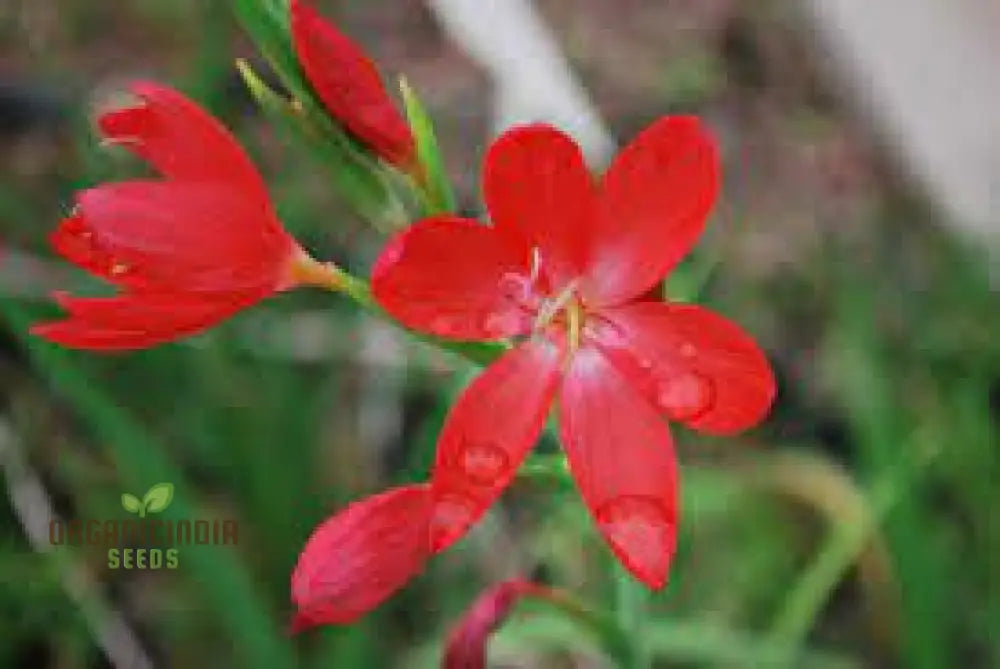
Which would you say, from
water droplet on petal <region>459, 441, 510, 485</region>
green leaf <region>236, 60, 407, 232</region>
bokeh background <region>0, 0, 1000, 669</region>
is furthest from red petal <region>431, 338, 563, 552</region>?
bokeh background <region>0, 0, 1000, 669</region>

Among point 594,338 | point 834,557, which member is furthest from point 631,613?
point 834,557

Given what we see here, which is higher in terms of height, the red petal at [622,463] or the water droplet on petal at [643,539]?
the red petal at [622,463]

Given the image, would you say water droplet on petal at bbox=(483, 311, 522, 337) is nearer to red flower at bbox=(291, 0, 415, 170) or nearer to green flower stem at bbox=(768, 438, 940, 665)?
red flower at bbox=(291, 0, 415, 170)

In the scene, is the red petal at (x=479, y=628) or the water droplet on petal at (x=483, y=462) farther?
the red petal at (x=479, y=628)

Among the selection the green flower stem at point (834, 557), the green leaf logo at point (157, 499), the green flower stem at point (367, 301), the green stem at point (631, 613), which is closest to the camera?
the green flower stem at point (367, 301)

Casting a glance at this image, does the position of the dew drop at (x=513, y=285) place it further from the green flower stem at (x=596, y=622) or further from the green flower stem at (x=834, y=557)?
the green flower stem at (x=834, y=557)

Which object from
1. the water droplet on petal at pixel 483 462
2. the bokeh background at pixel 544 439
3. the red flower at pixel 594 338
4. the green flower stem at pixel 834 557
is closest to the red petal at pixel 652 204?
the red flower at pixel 594 338
